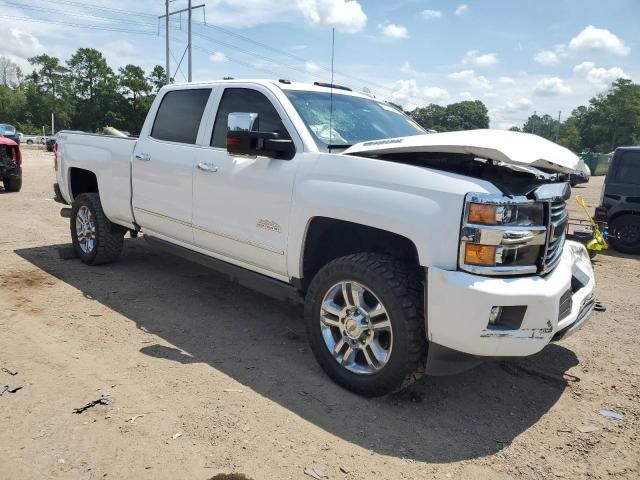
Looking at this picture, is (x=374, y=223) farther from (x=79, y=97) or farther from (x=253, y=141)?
(x=79, y=97)

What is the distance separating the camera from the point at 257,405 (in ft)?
10.9

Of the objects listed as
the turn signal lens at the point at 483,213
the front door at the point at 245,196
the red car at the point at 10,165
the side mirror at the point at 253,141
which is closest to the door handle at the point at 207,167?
the front door at the point at 245,196

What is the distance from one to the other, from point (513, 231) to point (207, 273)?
13.4 feet

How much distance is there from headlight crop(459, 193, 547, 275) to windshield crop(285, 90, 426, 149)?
134cm

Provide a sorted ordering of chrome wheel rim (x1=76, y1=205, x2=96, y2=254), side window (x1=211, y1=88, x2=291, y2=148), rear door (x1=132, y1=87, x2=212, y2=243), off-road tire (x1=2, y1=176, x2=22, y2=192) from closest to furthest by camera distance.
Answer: side window (x1=211, y1=88, x2=291, y2=148)
rear door (x1=132, y1=87, x2=212, y2=243)
chrome wheel rim (x1=76, y1=205, x2=96, y2=254)
off-road tire (x1=2, y1=176, x2=22, y2=192)

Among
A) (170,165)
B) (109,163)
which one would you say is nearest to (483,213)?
(170,165)

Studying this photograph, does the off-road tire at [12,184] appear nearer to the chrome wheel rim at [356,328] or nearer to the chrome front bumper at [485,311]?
the chrome wheel rim at [356,328]

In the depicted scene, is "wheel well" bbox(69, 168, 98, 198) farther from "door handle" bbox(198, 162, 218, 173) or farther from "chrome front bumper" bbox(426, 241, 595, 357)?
"chrome front bumper" bbox(426, 241, 595, 357)

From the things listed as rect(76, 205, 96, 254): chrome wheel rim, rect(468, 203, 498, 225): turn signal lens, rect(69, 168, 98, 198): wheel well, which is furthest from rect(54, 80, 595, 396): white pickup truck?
rect(69, 168, 98, 198): wheel well

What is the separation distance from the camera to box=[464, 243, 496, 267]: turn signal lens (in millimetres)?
2893

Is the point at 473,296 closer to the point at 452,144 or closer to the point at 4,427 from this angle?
the point at 452,144

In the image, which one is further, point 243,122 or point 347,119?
point 347,119

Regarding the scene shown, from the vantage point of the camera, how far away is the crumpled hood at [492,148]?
2936mm

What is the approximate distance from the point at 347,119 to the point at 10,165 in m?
11.5
